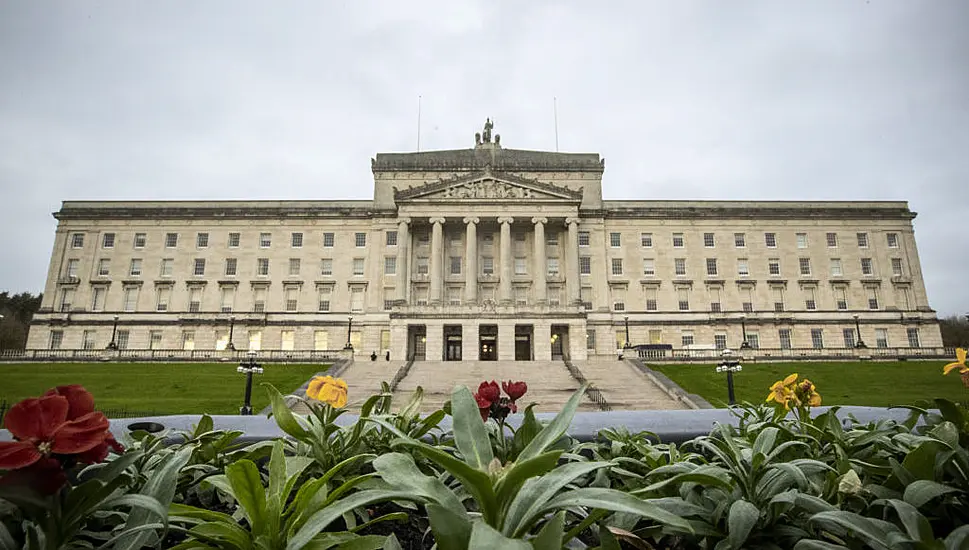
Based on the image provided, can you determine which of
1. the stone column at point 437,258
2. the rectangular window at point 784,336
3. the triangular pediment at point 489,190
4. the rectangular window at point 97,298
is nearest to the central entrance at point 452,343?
the stone column at point 437,258

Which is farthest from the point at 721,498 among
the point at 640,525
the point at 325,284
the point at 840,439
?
the point at 325,284

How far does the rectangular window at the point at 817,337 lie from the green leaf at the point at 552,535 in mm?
60264

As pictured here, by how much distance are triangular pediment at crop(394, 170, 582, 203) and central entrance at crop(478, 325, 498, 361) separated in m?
13.0

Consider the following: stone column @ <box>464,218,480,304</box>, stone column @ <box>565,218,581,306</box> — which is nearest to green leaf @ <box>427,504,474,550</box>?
stone column @ <box>464,218,480,304</box>

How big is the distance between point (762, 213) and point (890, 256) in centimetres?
1409

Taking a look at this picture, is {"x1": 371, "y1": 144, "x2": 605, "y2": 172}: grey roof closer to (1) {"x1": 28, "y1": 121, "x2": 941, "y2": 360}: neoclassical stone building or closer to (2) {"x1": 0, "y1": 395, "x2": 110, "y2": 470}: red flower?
(1) {"x1": 28, "y1": 121, "x2": 941, "y2": 360}: neoclassical stone building

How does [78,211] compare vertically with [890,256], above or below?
above

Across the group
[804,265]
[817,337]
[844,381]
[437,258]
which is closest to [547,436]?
[844,381]

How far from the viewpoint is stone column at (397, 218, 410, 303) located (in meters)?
51.0

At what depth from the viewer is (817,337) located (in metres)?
52.1

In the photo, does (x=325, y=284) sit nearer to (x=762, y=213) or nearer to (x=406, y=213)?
(x=406, y=213)

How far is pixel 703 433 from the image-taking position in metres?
3.97

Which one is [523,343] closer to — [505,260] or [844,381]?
[505,260]

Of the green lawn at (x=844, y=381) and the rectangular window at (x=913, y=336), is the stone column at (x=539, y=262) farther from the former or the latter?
the rectangular window at (x=913, y=336)
